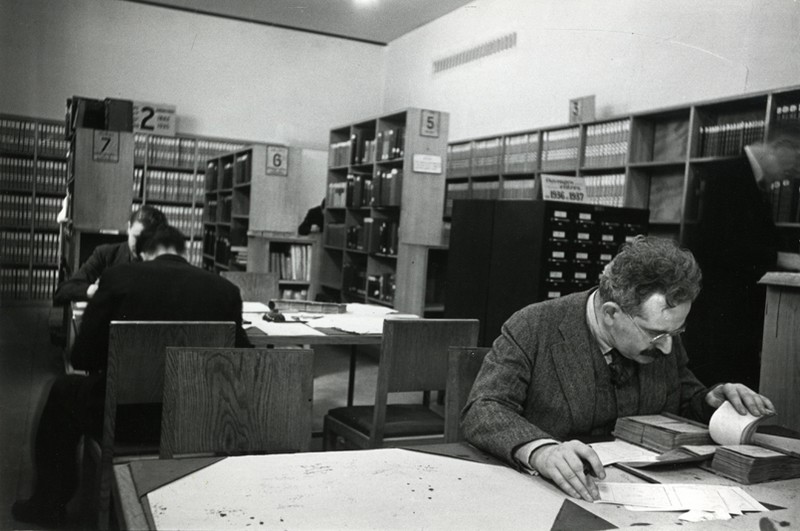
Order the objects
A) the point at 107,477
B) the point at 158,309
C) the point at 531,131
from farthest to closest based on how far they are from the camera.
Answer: the point at 531,131 → the point at 158,309 → the point at 107,477

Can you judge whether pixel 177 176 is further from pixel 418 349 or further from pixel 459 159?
pixel 418 349

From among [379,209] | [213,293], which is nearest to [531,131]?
[379,209]

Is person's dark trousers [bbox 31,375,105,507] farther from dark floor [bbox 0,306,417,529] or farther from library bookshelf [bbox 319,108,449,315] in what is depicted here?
library bookshelf [bbox 319,108,449,315]

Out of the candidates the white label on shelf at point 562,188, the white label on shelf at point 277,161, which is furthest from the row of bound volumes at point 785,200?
the white label on shelf at point 277,161

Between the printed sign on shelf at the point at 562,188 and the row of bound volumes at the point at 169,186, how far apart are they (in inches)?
216

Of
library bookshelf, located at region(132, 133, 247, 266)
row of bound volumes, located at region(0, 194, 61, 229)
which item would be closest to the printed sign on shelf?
row of bound volumes, located at region(0, 194, 61, 229)

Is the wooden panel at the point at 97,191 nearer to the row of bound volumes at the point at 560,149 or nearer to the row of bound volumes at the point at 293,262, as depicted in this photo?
the row of bound volumes at the point at 293,262

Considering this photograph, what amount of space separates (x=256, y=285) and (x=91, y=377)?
1.92 meters

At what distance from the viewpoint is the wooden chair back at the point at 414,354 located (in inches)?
96.4

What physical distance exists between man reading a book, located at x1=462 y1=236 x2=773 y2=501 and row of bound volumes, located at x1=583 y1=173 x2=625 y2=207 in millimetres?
3305

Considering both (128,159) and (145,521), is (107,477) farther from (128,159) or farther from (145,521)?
(128,159)

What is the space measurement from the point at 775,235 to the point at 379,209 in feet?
10.7

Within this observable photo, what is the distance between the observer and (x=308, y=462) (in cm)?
129

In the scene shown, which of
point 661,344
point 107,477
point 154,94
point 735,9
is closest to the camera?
point 661,344
